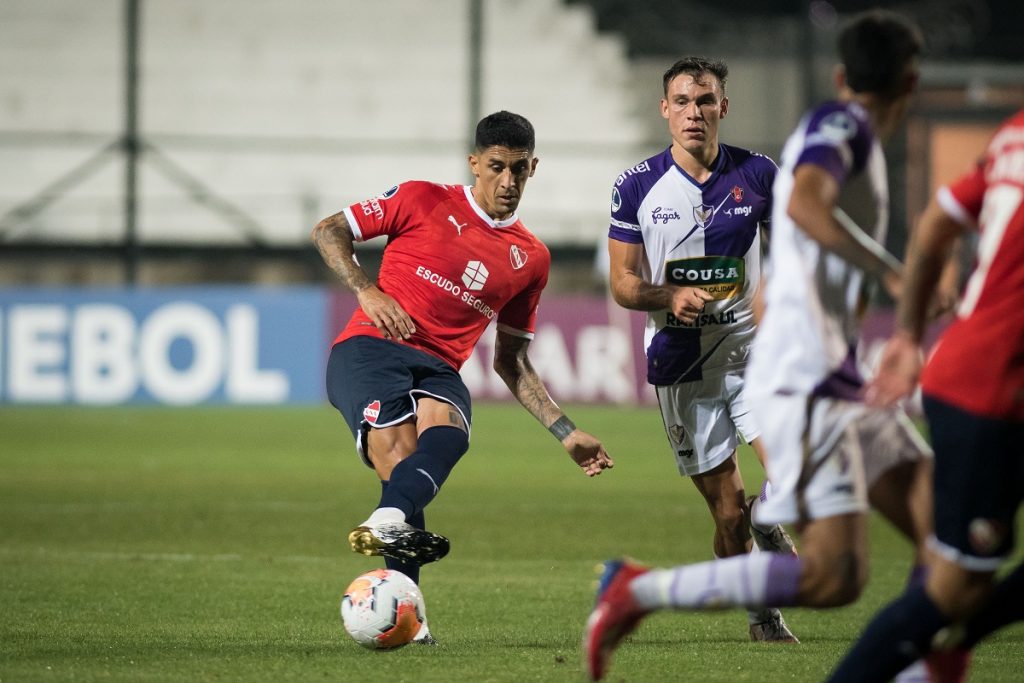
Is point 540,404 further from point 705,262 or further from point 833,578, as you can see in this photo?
point 833,578

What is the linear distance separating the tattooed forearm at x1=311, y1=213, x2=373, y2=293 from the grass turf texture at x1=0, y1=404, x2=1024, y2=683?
1.44 m

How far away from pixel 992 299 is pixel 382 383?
287 centimetres

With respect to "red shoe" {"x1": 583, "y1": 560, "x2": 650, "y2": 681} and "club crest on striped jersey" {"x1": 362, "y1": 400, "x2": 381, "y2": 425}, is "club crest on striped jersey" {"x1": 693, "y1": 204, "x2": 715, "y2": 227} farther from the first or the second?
"red shoe" {"x1": 583, "y1": 560, "x2": 650, "y2": 681}

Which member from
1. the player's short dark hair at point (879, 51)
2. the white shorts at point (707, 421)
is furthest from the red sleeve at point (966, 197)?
the white shorts at point (707, 421)

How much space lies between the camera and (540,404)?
6598 mm

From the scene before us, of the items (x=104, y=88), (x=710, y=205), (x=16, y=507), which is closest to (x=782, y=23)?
(x=104, y=88)

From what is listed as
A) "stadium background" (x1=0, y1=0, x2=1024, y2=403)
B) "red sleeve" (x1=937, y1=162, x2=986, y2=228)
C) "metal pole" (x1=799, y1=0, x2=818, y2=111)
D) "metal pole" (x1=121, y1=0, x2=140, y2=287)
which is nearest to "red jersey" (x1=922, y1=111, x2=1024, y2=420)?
"red sleeve" (x1=937, y1=162, x2=986, y2=228)

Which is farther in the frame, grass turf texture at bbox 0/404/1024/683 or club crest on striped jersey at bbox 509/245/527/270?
club crest on striped jersey at bbox 509/245/527/270

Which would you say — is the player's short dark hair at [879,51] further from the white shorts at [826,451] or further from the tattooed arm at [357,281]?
the tattooed arm at [357,281]

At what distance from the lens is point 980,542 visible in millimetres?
3965

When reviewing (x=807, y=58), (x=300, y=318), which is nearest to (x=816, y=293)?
(x=300, y=318)

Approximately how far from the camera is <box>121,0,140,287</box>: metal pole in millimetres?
23312

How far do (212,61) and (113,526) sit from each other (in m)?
18.2

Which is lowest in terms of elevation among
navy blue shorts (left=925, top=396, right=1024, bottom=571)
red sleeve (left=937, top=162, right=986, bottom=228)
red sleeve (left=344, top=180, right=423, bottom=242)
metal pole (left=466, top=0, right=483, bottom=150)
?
navy blue shorts (left=925, top=396, right=1024, bottom=571)
